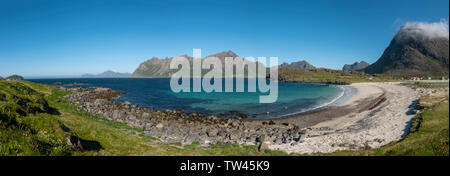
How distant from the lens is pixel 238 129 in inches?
1107

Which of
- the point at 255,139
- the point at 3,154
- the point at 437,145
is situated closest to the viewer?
the point at 3,154

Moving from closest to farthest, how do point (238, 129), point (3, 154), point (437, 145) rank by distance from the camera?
point (3, 154) < point (437, 145) < point (238, 129)
